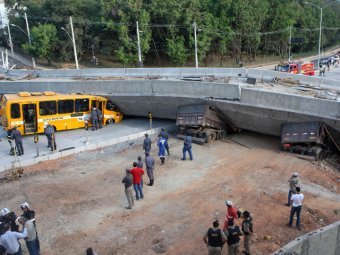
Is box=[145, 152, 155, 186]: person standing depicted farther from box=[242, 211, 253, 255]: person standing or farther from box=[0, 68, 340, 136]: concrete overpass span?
box=[0, 68, 340, 136]: concrete overpass span

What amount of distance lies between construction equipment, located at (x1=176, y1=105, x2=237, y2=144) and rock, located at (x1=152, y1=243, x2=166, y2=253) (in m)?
9.74

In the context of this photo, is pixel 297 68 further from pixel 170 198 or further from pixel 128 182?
pixel 128 182

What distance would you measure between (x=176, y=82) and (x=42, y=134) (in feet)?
24.9

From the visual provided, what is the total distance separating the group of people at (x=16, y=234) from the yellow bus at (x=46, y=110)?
10453 mm

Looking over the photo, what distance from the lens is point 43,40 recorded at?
2106 inches

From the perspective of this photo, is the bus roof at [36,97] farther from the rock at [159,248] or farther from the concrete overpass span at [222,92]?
the rock at [159,248]

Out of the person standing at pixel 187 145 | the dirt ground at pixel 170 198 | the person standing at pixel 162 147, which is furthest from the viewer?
the person standing at pixel 187 145

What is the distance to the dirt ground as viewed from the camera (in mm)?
11445

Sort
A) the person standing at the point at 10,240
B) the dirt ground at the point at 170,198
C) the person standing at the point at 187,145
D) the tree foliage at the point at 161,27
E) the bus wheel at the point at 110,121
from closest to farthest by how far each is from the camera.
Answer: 1. the person standing at the point at 10,240
2. the dirt ground at the point at 170,198
3. the person standing at the point at 187,145
4. the bus wheel at the point at 110,121
5. the tree foliage at the point at 161,27

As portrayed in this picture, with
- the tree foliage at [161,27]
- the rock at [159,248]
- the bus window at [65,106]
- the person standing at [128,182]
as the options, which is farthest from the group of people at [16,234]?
the tree foliage at [161,27]

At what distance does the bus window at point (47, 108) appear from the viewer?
2033 cm

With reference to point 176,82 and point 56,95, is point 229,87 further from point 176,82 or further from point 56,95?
point 56,95

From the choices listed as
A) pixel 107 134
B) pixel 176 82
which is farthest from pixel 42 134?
pixel 176 82

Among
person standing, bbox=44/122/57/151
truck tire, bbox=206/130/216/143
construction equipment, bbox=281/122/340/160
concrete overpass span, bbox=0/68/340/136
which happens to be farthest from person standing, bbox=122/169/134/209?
construction equipment, bbox=281/122/340/160
